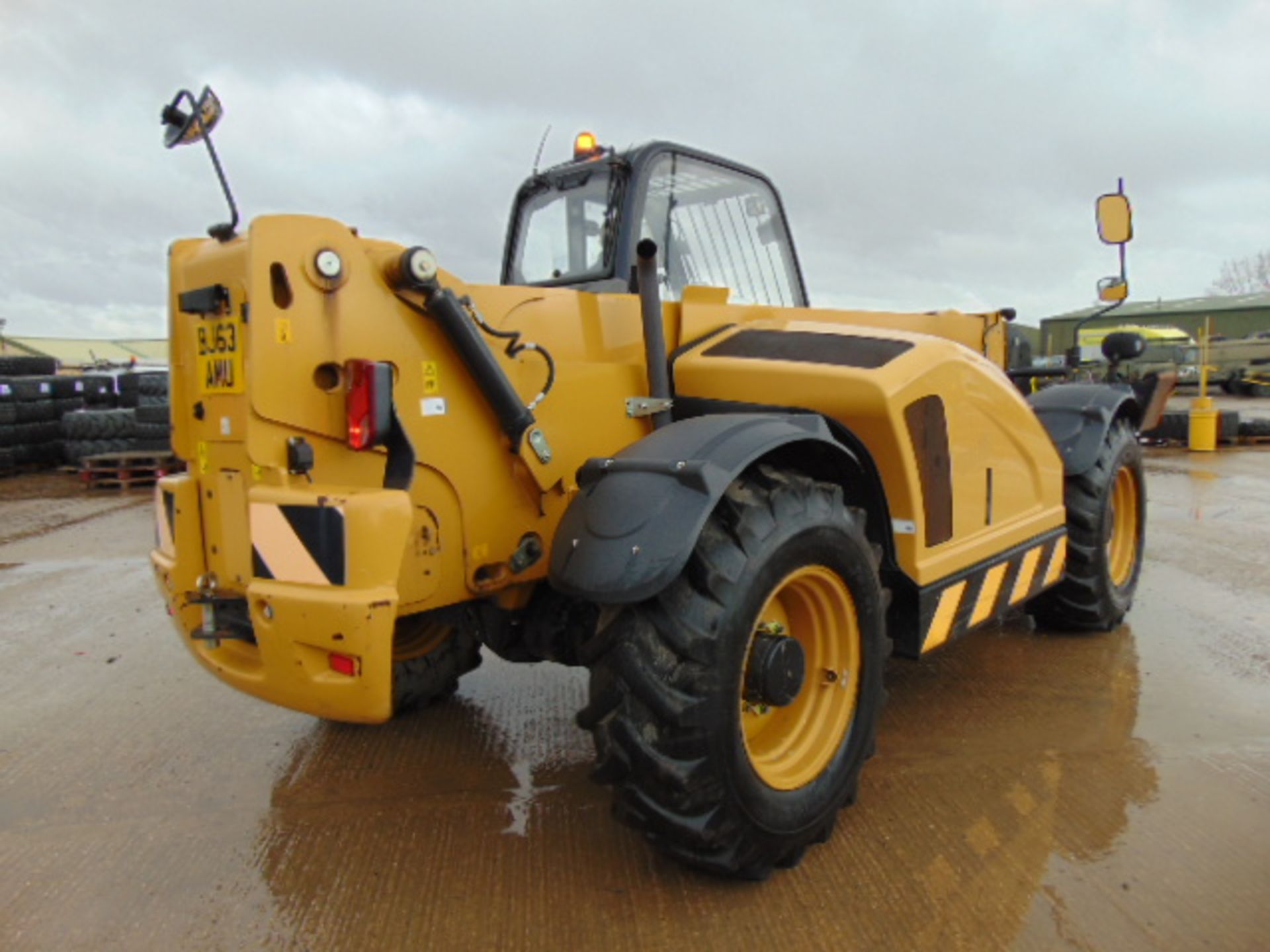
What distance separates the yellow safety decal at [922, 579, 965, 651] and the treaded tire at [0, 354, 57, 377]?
1459 centimetres

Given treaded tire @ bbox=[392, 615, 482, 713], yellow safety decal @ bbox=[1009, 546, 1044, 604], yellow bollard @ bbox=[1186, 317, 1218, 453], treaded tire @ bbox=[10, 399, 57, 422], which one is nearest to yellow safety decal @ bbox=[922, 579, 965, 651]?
yellow safety decal @ bbox=[1009, 546, 1044, 604]

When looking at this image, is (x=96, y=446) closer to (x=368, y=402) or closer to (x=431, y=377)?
(x=431, y=377)

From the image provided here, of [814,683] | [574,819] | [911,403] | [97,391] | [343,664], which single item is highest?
[97,391]

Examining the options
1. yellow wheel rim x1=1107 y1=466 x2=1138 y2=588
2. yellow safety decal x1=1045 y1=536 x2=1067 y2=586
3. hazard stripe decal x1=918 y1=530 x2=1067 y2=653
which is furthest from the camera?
yellow wheel rim x1=1107 y1=466 x2=1138 y2=588

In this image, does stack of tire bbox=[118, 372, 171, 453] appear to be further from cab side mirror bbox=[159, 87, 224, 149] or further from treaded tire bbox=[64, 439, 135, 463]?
cab side mirror bbox=[159, 87, 224, 149]

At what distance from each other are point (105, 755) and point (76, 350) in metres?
67.2

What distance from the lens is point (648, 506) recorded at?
229 centimetres

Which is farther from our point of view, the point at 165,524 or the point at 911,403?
the point at 911,403

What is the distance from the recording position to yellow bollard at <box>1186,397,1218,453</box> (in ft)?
41.2

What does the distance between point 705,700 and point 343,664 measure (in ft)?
2.96

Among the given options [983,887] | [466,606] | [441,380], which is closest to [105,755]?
[466,606]

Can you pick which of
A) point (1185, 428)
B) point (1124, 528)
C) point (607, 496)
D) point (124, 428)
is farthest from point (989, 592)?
point (124, 428)

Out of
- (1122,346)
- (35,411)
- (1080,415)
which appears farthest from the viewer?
(35,411)

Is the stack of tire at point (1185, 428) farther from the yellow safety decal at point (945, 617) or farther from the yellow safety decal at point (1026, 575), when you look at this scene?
the yellow safety decal at point (945, 617)
